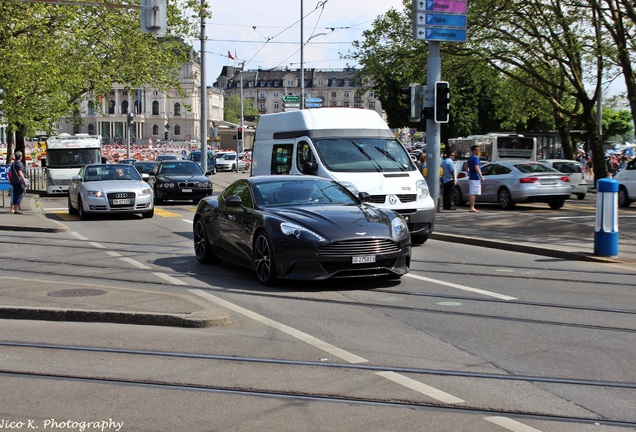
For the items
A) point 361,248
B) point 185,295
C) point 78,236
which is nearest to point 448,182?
point 78,236

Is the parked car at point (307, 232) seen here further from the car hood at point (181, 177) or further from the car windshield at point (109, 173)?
the car hood at point (181, 177)

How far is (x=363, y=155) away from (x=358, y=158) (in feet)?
0.40

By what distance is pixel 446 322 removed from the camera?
8320 mm

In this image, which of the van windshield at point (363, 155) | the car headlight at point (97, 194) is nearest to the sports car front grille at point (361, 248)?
the van windshield at point (363, 155)

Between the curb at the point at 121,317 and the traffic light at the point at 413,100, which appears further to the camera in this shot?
the traffic light at the point at 413,100

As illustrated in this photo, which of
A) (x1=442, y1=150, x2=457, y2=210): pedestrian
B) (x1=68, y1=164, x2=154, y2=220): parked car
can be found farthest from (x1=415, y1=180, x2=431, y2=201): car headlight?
(x1=68, y1=164, x2=154, y2=220): parked car

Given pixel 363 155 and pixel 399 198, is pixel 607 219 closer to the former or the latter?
pixel 399 198

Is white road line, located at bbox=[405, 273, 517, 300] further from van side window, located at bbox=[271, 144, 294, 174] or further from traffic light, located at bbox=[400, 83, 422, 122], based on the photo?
traffic light, located at bbox=[400, 83, 422, 122]

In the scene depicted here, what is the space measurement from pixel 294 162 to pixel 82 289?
25.1 ft

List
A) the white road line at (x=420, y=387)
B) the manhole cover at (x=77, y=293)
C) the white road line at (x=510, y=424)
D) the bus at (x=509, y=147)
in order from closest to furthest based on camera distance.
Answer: the white road line at (x=510, y=424), the white road line at (x=420, y=387), the manhole cover at (x=77, y=293), the bus at (x=509, y=147)

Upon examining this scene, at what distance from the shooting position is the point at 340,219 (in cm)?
1048

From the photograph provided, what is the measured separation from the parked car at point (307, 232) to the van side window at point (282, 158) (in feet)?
15.5

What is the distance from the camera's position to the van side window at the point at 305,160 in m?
15.7

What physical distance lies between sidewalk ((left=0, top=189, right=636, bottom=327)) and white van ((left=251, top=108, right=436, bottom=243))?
5.40 ft
